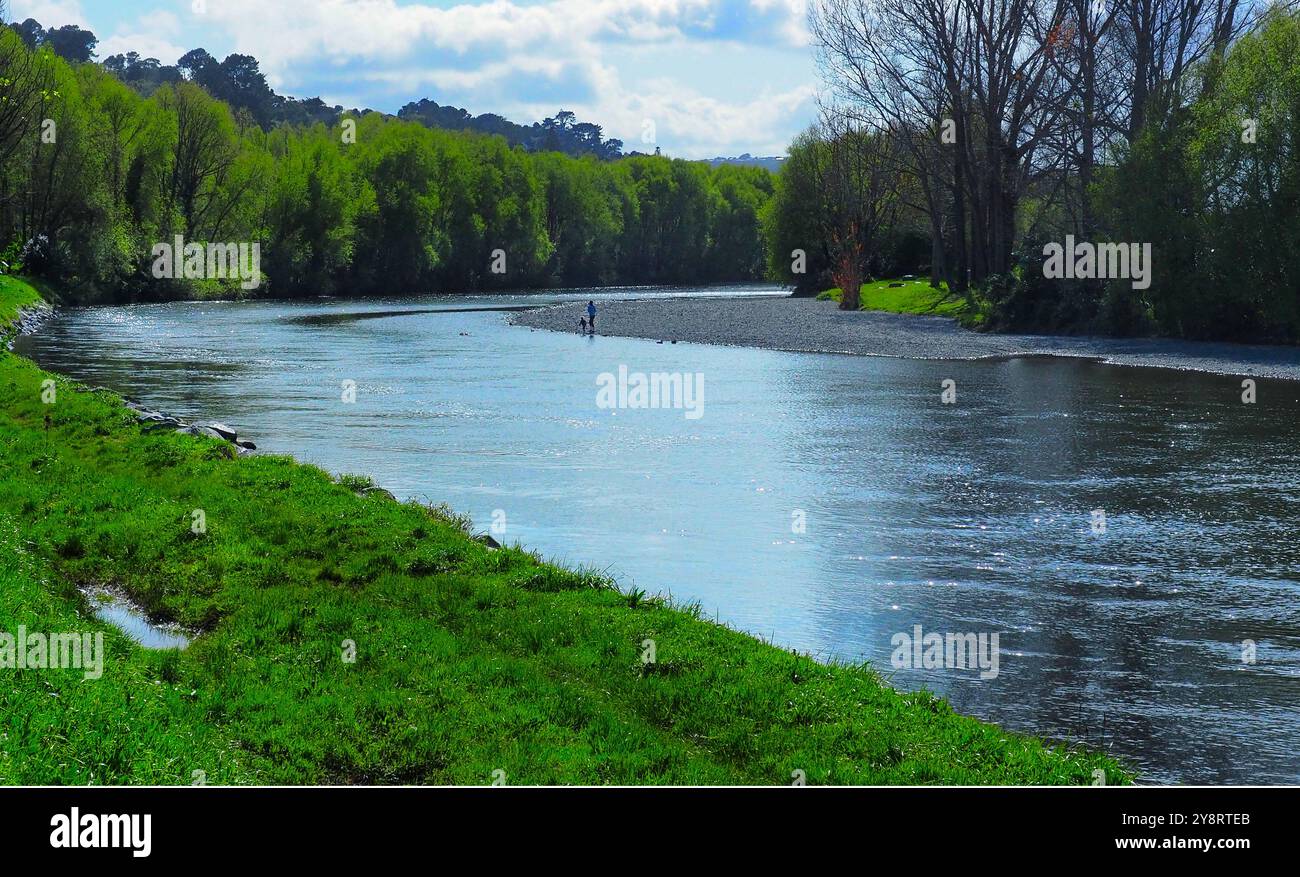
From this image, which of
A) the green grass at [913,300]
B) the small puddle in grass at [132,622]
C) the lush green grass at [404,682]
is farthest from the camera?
the green grass at [913,300]

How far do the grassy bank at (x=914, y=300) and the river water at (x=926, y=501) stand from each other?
78.2 feet

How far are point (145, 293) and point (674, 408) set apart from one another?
69003mm

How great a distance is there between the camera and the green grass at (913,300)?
66312 millimetres

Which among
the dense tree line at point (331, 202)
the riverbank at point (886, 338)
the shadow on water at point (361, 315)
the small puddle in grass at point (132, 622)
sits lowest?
the small puddle in grass at point (132, 622)

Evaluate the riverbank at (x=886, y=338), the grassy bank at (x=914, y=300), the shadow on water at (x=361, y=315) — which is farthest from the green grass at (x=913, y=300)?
the shadow on water at (x=361, y=315)

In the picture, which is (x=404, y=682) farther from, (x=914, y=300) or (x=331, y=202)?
(x=331, y=202)

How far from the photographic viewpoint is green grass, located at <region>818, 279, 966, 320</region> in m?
66.3

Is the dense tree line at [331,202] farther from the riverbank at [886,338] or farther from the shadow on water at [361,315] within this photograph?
the shadow on water at [361,315]

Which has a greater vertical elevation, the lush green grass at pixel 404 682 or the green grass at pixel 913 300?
the green grass at pixel 913 300

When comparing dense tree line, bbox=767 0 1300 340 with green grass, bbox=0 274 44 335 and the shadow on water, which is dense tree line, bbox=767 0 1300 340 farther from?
green grass, bbox=0 274 44 335

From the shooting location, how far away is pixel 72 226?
267 ft
